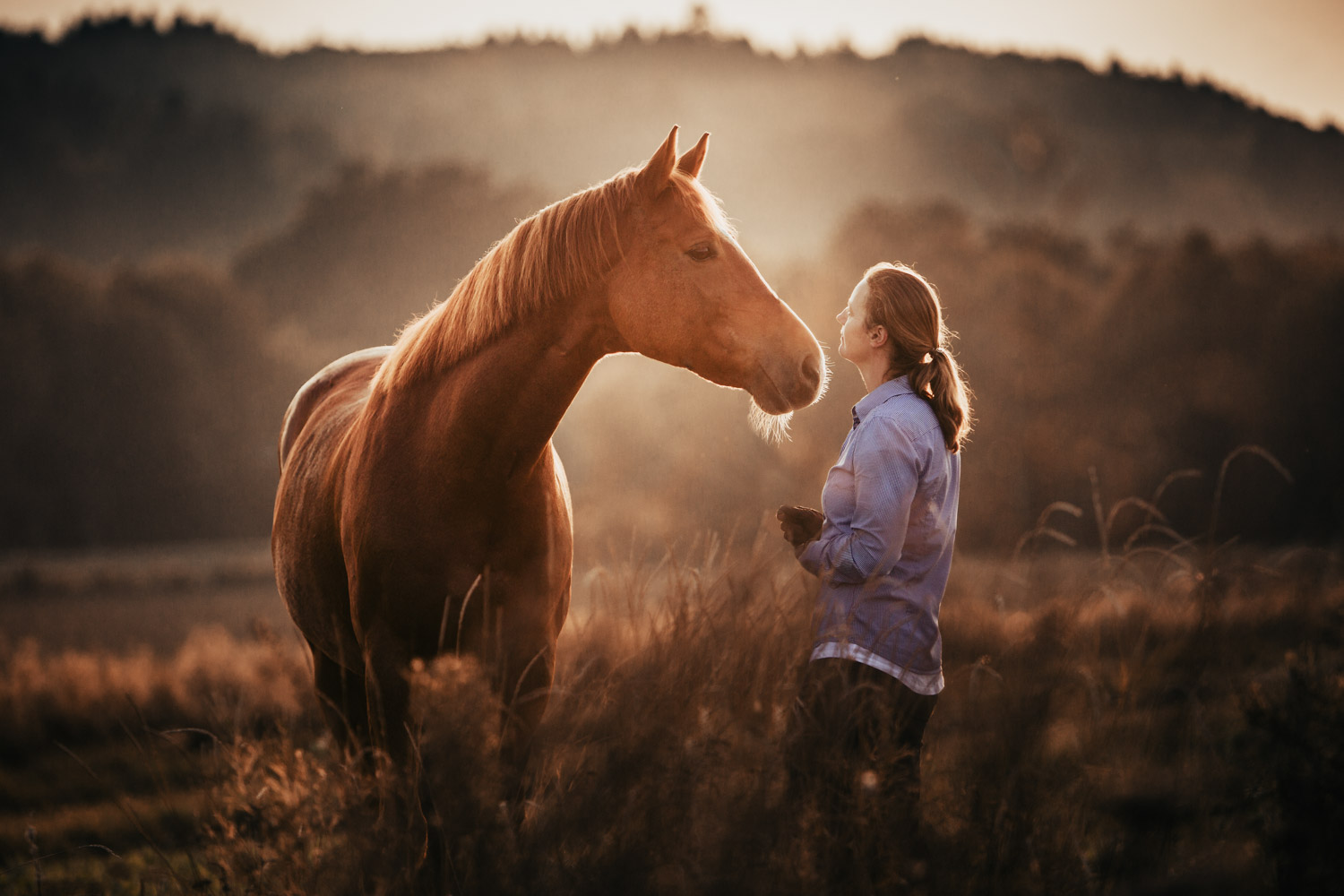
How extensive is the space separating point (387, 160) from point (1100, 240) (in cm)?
4234

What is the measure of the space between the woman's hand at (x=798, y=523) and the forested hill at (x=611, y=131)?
27384 millimetres

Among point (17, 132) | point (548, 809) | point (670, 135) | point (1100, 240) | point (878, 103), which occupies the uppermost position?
point (878, 103)

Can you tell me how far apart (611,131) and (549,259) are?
74679 millimetres

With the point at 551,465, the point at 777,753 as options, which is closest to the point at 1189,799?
the point at 777,753

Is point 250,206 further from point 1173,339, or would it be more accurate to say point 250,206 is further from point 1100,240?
point 1173,339

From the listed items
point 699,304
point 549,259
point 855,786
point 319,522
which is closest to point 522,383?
point 549,259

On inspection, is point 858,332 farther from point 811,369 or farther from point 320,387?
point 320,387

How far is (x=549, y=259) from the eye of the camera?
9.00 ft

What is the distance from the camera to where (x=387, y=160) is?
2178 inches

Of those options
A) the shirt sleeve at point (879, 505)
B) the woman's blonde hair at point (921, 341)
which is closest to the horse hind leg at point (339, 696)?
the shirt sleeve at point (879, 505)

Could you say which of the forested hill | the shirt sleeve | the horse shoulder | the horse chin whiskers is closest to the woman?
the shirt sleeve

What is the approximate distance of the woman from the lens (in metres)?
2.31

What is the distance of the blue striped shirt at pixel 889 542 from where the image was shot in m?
2.41

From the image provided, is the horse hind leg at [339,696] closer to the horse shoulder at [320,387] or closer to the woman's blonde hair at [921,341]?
the horse shoulder at [320,387]
